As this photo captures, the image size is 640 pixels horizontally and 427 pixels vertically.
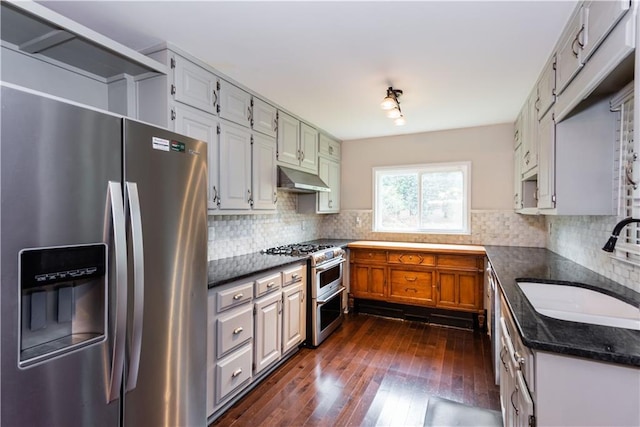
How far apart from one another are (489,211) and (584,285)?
2284 millimetres

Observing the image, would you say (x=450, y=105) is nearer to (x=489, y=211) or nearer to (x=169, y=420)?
(x=489, y=211)

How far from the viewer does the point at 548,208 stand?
205 cm

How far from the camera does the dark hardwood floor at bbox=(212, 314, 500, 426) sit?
80.6 inches

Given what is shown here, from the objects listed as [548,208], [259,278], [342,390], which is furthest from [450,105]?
[342,390]

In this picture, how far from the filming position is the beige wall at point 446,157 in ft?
12.7

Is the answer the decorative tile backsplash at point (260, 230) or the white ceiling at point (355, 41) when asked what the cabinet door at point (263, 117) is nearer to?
the white ceiling at point (355, 41)

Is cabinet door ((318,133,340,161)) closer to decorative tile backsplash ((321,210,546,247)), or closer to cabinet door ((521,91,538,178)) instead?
decorative tile backsplash ((321,210,546,247))

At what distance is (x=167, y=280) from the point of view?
1446 mm

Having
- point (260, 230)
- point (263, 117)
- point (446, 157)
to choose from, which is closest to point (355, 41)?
point (263, 117)

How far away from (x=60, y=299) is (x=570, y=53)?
2.56 metres

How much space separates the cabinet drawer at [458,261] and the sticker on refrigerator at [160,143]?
3150mm

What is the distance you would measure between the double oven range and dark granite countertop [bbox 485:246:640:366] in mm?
1563

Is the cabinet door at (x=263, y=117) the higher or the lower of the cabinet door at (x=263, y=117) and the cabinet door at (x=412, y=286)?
the higher

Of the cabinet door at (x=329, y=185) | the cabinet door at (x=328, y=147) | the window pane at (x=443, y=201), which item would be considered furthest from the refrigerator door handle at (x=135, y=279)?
the window pane at (x=443, y=201)
